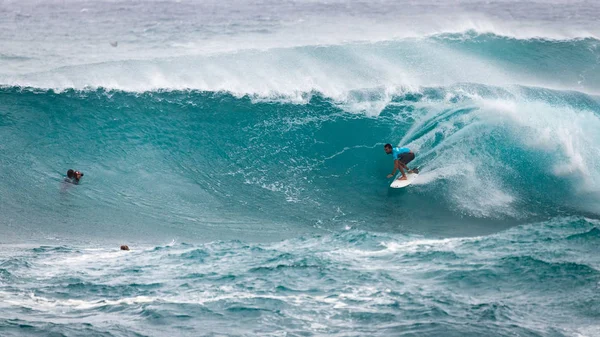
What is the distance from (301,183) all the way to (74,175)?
17.6 feet

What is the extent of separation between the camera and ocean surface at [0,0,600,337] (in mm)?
9289

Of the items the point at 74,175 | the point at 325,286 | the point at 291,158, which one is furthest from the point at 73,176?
the point at 325,286

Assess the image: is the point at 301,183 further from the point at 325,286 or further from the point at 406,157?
the point at 325,286

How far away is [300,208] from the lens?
48.6ft

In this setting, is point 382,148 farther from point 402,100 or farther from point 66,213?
point 66,213

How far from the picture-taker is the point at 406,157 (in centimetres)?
1567

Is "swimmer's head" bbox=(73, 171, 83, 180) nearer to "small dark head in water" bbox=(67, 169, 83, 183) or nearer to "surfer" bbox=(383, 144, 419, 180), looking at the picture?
"small dark head in water" bbox=(67, 169, 83, 183)

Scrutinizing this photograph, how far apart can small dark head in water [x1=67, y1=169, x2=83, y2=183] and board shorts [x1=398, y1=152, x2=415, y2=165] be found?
758cm

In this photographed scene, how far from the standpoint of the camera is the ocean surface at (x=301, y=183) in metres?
9.29

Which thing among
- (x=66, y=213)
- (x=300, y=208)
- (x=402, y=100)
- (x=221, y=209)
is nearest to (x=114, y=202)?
(x=66, y=213)

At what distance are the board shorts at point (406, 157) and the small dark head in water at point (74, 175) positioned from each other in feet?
24.9

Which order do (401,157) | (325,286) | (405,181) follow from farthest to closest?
(401,157) < (405,181) < (325,286)

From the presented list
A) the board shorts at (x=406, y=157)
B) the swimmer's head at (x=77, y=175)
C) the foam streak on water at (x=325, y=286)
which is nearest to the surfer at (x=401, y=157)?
the board shorts at (x=406, y=157)

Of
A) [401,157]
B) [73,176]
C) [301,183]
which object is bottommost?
[73,176]
